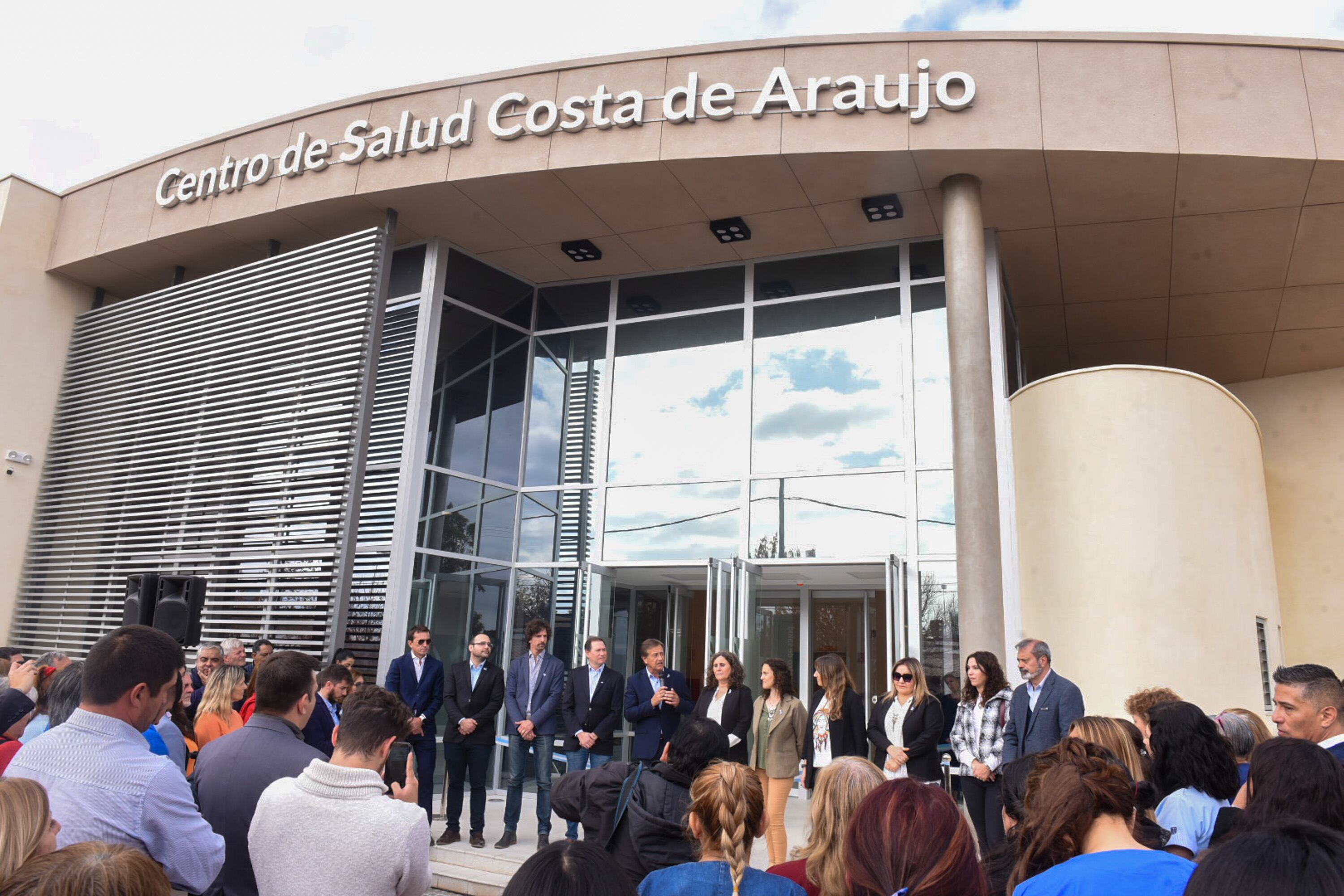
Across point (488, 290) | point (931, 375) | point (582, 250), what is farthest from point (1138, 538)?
point (488, 290)

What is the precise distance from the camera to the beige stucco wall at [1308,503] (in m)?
12.8

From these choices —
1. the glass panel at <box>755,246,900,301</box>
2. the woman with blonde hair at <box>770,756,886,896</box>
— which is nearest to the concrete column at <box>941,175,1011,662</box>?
the glass panel at <box>755,246,900,301</box>

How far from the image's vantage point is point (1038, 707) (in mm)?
5820

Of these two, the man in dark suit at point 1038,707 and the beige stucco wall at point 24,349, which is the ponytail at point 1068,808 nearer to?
the man in dark suit at point 1038,707

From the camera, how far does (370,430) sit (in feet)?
34.8

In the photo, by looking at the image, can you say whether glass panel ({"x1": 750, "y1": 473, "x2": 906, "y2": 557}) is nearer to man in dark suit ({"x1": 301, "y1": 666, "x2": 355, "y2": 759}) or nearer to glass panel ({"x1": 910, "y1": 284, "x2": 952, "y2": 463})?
glass panel ({"x1": 910, "y1": 284, "x2": 952, "y2": 463})

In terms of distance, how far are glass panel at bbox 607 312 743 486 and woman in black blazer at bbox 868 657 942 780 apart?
470 centimetres

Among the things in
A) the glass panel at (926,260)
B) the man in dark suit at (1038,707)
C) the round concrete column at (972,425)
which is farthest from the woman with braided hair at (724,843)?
the glass panel at (926,260)

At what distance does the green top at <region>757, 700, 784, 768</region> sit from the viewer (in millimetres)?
6922

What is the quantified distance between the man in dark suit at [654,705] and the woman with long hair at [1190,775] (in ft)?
14.0

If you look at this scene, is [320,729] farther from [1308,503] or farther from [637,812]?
[1308,503]

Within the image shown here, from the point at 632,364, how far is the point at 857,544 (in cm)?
367

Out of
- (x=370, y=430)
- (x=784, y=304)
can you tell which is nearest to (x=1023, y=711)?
(x=784, y=304)

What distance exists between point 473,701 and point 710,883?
5.60m
